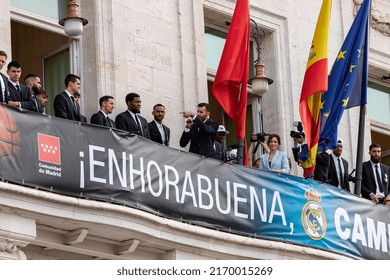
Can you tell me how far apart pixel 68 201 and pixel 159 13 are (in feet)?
20.5

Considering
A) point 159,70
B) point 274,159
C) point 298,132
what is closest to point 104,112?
point 159,70

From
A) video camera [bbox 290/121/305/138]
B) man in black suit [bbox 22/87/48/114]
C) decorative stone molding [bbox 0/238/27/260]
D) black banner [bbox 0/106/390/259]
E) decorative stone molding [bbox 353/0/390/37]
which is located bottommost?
decorative stone molding [bbox 0/238/27/260]

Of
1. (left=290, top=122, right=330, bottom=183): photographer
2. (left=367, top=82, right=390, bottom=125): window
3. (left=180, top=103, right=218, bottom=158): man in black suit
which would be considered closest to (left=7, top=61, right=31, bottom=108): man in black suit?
(left=180, top=103, right=218, bottom=158): man in black suit

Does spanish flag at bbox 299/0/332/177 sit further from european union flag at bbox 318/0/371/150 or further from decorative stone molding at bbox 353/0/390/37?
decorative stone molding at bbox 353/0/390/37

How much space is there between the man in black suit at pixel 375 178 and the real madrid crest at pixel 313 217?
248 centimetres

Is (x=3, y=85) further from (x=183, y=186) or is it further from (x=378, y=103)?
(x=378, y=103)

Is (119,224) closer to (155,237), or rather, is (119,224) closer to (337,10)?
(155,237)

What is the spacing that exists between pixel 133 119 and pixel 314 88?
393cm

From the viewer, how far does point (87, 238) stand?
20.9 metres

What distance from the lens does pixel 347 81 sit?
26328 mm

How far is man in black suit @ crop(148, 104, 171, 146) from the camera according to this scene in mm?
23312

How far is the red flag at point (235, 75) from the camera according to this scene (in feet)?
80.1

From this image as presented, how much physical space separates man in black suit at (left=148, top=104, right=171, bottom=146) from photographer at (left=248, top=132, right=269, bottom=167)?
1.71 m
